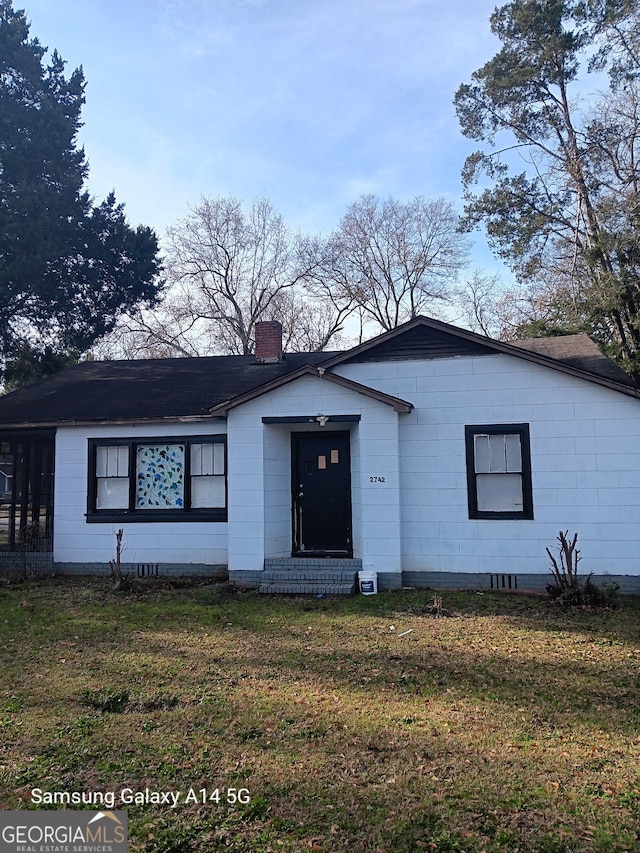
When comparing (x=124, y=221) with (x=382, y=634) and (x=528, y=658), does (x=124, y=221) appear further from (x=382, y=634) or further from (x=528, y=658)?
(x=528, y=658)

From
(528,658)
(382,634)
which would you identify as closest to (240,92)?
(382,634)

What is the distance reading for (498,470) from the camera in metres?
10.1

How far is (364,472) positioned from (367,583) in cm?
186

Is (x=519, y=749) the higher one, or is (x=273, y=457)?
(x=273, y=457)

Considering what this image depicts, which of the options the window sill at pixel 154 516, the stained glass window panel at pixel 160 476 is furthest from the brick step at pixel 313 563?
the stained glass window panel at pixel 160 476

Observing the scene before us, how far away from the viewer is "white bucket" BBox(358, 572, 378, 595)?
9656mm

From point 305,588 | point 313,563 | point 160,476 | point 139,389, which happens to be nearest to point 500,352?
point 313,563

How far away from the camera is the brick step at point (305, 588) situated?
9.65 metres

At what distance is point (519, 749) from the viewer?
4211 millimetres

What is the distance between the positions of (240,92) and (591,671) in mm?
12546

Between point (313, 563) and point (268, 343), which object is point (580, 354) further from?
point (268, 343)

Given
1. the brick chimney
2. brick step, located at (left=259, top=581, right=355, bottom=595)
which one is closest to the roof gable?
brick step, located at (left=259, top=581, right=355, bottom=595)

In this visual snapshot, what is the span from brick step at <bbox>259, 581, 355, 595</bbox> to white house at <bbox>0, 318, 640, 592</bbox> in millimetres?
37

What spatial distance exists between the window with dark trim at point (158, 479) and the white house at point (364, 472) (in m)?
0.03
